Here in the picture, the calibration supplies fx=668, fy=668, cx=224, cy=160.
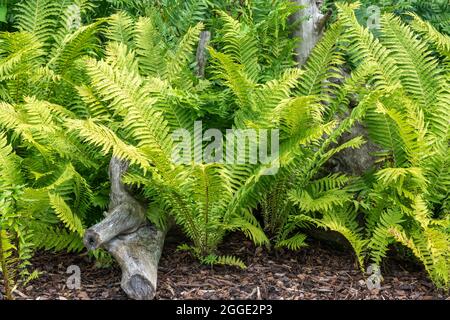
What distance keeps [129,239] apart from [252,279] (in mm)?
793

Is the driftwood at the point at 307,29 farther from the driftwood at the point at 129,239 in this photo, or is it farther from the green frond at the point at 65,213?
the green frond at the point at 65,213

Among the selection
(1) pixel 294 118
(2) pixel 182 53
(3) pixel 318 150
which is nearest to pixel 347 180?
(3) pixel 318 150

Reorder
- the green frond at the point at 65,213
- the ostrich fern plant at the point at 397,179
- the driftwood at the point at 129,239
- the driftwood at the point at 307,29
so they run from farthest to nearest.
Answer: the driftwood at the point at 307,29 < the ostrich fern plant at the point at 397,179 < the green frond at the point at 65,213 < the driftwood at the point at 129,239

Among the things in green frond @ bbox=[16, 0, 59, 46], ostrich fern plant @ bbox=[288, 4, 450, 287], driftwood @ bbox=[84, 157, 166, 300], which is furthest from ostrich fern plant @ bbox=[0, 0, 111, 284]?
ostrich fern plant @ bbox=[288, 4, 450, 287]

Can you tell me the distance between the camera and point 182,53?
4.84m

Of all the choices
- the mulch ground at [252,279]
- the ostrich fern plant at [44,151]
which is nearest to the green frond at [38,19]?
the ostrich fern plant at [44,151]

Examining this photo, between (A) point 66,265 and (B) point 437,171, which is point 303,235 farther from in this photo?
(A) point 66,265

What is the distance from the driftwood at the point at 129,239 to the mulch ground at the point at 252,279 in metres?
0.15

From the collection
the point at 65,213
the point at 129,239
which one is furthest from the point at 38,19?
the point at 129,239

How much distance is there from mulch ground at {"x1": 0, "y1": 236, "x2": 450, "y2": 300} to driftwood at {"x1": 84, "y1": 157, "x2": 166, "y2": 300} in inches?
5.9

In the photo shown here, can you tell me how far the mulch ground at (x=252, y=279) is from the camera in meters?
3.95

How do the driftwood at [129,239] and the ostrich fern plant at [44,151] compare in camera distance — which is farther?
the ostrich fern plant at [44,151]

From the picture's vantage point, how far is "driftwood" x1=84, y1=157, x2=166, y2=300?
3766mm

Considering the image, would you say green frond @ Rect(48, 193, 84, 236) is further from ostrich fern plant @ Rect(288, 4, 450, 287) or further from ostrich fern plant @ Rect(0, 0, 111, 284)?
ostrich fern plant @ Rect(288, 4, 450, 287)
